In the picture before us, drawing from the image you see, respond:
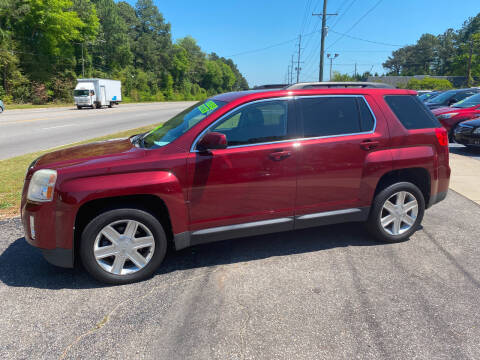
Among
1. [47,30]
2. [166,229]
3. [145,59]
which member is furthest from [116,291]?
[145,59]

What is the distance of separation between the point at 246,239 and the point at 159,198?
5.07 feet

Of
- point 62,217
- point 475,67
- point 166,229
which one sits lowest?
point 166,229

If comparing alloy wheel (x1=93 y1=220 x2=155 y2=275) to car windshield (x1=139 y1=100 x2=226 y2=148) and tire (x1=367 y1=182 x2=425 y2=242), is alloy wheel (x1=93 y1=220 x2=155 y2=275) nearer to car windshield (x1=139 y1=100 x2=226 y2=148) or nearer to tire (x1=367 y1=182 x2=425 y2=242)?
car windshield (x1=139 y1=100 x2=226 y2=148)

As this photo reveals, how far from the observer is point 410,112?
450 cm

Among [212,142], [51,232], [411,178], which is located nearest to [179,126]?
[212,142]

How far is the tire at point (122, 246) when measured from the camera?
335 cm

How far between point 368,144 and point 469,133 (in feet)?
27.1

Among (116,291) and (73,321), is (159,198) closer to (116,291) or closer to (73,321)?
(116,291)

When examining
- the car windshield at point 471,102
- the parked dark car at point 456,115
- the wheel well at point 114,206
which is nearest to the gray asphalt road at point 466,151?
the parked dark car at point 456,115

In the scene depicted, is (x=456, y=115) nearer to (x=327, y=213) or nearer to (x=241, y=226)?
(x=327, y=213)

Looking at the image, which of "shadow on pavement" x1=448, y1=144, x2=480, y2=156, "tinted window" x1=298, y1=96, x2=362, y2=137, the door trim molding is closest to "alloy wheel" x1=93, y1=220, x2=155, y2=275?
the door trim molding

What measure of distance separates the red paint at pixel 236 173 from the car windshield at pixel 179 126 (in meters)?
0.12

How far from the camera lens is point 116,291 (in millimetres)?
3439

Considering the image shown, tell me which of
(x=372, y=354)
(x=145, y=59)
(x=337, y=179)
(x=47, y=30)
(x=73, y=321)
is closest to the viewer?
(x=372, y=354)
